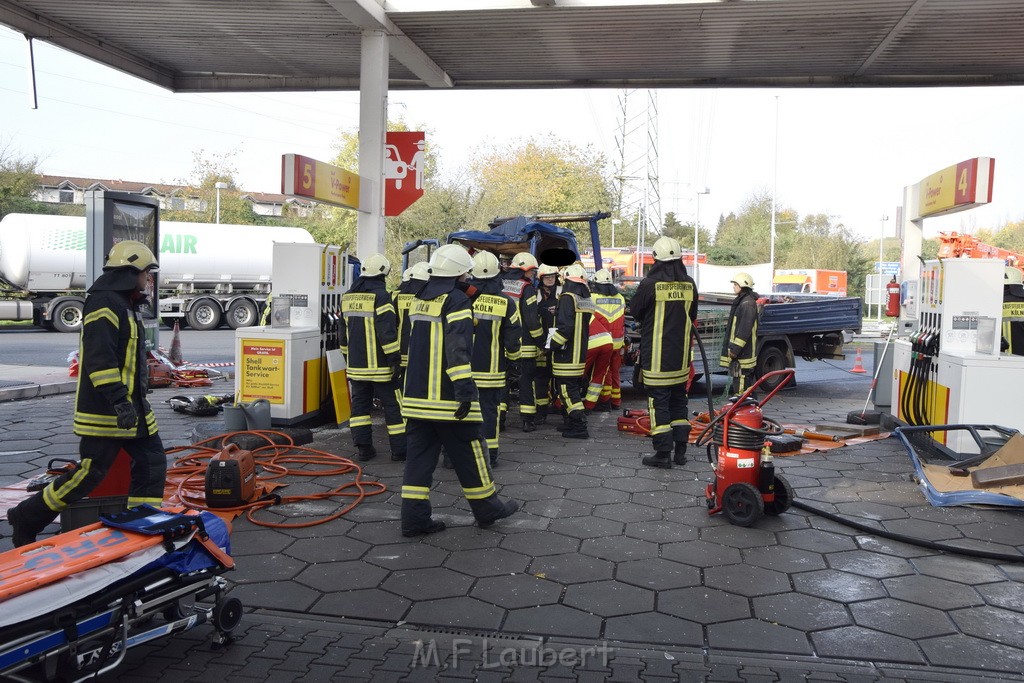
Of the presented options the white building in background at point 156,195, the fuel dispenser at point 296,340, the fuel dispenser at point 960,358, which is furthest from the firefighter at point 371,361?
the white building in background at point 156,195

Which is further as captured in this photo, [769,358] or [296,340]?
[769,358]

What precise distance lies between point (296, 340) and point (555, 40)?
5888mm

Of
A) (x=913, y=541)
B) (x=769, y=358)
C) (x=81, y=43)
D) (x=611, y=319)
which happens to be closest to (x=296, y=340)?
(x=611, y=319)

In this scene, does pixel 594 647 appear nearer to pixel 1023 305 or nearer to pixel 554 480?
pixel 554 480

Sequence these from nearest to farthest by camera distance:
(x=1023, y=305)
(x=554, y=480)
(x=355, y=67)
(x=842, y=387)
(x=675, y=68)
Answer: (x=554, y=480) → (x=1023, y=305) → (x=675, y=68) → (x=355, y=67) → (x=842, y=387)

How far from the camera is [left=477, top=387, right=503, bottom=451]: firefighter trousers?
7375 millimetres

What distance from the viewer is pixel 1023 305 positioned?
9164mm

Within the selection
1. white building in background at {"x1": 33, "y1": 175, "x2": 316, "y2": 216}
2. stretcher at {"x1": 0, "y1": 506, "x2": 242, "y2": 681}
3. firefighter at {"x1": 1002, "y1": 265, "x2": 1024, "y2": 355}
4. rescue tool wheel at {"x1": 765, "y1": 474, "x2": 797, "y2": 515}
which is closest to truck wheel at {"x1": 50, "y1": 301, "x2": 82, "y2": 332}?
white building in background at {"x1": 33, "y1": 175, "x2": 316, "y2": 216}

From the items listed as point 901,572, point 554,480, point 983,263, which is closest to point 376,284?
point 554,480

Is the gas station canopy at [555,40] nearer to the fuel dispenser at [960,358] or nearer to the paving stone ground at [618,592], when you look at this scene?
the fuel dispenser at [960,358]

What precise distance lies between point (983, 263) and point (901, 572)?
173 inches

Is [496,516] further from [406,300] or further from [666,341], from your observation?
[406,300]

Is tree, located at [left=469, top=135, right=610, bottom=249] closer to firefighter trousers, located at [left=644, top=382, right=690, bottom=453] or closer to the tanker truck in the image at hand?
the tanker truck

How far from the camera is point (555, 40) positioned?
11.5 metres
